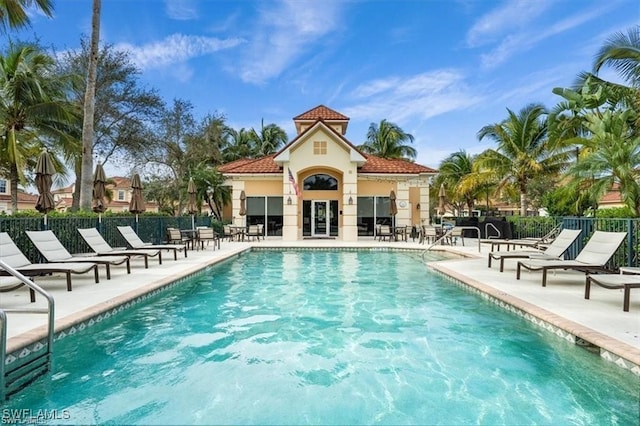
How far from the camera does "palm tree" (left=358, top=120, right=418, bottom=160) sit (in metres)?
38.5

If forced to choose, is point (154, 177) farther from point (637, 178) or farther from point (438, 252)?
point (637, 178)

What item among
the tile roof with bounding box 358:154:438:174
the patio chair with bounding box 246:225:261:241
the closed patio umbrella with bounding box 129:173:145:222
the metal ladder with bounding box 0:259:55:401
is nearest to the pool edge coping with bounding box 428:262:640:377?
the metal ladder with bounding box 0:259:55:401

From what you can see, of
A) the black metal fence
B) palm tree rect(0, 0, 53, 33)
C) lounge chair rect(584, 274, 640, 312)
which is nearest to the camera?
lounge chair rect(584, 274, 640, 312)

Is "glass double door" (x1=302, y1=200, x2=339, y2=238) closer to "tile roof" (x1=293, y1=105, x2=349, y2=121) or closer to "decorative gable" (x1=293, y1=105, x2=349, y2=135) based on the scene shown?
"decorative gable" (x1=293, y1=105, x2=349, y2=135)

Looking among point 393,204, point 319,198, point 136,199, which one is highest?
point 319,198

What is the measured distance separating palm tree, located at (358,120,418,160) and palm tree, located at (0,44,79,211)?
2688 centimetres

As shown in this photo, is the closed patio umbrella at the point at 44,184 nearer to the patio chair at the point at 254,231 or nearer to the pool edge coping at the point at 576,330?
the pool edge coping at the point at 576,330

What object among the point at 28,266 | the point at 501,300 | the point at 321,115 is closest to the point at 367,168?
the point at 321,115

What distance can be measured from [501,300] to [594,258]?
260cm

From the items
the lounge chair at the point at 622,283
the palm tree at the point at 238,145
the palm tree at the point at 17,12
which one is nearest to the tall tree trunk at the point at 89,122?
the palm tree at the point at 17,12

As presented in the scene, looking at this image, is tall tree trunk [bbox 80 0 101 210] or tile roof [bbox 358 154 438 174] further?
tile roof [bbox 358 154 438 174]

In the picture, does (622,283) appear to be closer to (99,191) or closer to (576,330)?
(576,330)

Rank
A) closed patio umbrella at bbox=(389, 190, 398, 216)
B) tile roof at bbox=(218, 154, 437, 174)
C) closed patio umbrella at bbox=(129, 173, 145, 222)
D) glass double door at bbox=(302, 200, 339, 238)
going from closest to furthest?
closed patio umbrella at bbox=(129, 173, 145, 222) → closed patio umbrella at bbox=(389, 190, 398, 216) → tile roof at bbox=(218, 154, 437, 174) → glass double door at bbox=(302, 200, 339, 238)

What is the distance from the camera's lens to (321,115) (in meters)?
26.3
